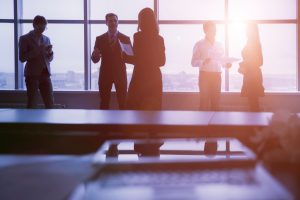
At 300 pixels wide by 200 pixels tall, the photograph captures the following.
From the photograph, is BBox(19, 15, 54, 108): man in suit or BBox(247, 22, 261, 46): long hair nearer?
BBox(247, 22, 261, 46): long hair

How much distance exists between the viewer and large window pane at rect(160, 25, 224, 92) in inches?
331

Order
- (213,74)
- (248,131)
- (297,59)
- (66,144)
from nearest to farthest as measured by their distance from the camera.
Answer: (66,144)
(248,131)
(213,74)
(297,59)

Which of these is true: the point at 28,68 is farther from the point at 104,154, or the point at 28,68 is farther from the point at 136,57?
the point at 104,154

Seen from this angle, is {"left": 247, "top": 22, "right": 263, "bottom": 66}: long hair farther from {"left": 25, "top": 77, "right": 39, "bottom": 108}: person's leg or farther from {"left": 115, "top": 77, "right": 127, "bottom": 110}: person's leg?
{"left": 25, "top": 77, "right": 39, "bottom": 108}: person's leg

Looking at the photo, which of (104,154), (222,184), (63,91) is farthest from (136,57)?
(63,91)

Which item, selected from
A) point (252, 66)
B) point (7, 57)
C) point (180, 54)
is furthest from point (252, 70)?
point (7, 57)

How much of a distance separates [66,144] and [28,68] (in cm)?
438

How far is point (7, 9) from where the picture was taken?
850 centimetres

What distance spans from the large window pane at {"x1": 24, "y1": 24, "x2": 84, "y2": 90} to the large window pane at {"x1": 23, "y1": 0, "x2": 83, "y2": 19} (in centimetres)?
17

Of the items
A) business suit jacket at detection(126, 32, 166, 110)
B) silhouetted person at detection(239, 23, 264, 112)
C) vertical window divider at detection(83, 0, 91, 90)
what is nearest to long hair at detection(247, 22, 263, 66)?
silhouetted person at detection(239, 23, 264, 112)

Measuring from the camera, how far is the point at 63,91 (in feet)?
27.3

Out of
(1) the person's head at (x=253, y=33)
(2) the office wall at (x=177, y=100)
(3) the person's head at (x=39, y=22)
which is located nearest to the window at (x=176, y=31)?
(2) the office wall at (x=177, y=100)

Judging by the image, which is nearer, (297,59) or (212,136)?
(212,136)

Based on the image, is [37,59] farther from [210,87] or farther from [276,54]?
[276,54]
